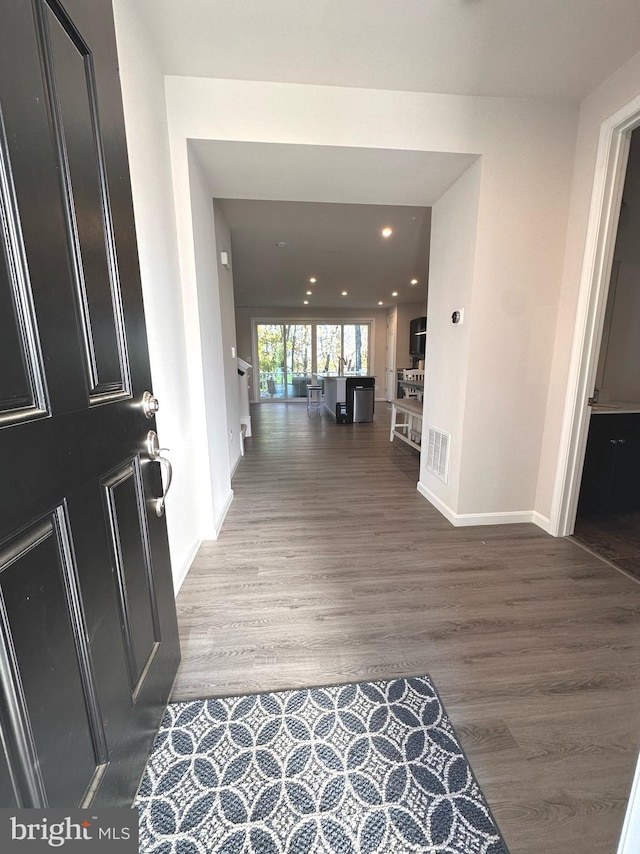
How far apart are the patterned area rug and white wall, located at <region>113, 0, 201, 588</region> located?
90cm

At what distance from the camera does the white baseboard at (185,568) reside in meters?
1.82

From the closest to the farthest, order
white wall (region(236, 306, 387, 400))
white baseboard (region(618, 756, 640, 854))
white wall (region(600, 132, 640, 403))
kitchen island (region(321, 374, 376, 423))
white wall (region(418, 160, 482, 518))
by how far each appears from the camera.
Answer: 1. white baseboard (region(618, 756, 640, 854))
2. white wall (region(418, 160, 482, 518))
3. white wall (region(600, 132, 640, 403))
4. kitchen island (region(321, 374, 376, 423))
5. white wall (region(236, 306, 387, 400))

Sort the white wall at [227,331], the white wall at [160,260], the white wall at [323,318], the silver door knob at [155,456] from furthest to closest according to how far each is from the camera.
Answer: the white wall at [323,318], the white wall at [227,331], the white wall at [160,260], the silver door knob at [155,456]

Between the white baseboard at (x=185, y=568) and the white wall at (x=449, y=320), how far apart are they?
6.20ft

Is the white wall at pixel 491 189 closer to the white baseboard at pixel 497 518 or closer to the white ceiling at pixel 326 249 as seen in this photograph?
the white baseboard at pixel 497 518

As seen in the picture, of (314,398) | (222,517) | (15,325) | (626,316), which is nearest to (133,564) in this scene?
(15,325)

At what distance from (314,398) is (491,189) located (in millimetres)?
7785

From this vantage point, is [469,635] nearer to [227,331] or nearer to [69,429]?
[69,429]

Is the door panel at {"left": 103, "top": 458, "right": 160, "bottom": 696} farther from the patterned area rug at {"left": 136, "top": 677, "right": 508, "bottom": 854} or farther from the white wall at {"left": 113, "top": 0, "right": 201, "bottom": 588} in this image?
the white wall at {"left": 113, "top": 0, "right": 201, "bottom": 588}

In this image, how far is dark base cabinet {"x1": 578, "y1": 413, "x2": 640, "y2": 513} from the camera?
2471mm

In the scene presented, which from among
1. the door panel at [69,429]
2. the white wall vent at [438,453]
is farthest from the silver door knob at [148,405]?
the white wall vent at [438,453]

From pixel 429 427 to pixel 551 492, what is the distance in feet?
3.32

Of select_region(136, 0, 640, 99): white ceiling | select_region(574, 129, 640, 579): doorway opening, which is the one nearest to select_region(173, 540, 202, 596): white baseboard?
select_region(574, 129, 640, 579): doorway opening

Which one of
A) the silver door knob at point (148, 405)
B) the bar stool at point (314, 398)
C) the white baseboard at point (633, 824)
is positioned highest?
the silver door knob at point (148, 405)
